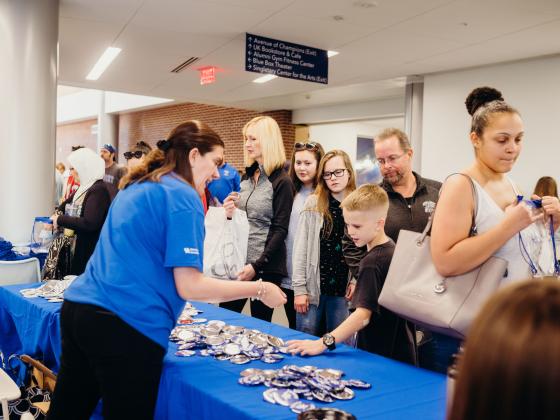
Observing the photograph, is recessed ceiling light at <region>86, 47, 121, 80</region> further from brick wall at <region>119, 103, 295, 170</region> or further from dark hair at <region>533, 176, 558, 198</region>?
dark hair at <region>533, 176, 558, 198</region>

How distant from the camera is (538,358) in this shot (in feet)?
1.77

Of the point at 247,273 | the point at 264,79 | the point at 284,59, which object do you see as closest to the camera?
the point at 247,273

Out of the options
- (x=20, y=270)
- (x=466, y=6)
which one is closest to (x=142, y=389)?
(x=20, y=270)

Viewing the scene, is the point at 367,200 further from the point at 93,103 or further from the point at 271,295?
the point at 93,103

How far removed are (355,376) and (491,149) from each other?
33.4 inches

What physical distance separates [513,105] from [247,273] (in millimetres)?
5259

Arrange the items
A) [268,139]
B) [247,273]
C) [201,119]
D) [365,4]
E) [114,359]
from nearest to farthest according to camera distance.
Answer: [114,359], [247,273], [268,139], [365,4], [201,119]

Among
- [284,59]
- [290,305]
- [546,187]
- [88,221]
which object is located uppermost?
[284,59]

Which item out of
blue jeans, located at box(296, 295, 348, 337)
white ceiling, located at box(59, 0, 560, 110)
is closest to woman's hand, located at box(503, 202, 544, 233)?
blue jeans, located at box(296, 295, 348, 337)

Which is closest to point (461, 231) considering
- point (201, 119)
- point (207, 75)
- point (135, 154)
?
point (135, 154)

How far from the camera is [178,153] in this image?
5.82 feet

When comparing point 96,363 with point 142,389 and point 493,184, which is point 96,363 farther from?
point 493,184

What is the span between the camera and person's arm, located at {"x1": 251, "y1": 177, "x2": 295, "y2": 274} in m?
3.13

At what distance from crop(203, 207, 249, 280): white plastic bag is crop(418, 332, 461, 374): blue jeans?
1288mm
